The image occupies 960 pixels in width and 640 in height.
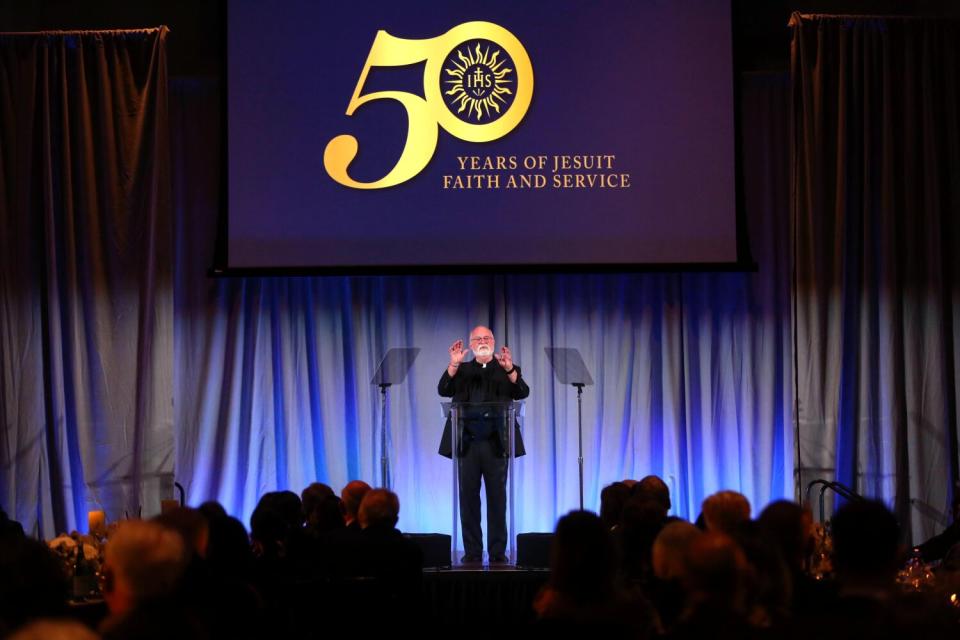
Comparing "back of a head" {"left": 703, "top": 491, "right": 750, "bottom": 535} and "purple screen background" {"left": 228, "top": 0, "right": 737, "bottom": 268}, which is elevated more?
"purple screen background" {"left": 228, "top": 0, "right": 737, "bottom": 268}

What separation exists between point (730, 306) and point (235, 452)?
3745 mm

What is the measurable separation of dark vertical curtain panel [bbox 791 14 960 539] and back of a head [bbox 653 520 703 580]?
195 inches

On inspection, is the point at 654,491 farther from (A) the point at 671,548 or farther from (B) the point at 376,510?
(A) the point at 671,548

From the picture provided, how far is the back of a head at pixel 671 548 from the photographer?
2.92 metres

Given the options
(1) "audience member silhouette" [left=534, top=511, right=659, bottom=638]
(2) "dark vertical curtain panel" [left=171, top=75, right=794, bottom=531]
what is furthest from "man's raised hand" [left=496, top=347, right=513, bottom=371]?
(1) "audience member silhouette" [left=534, top=511, right=659, bottom=638]

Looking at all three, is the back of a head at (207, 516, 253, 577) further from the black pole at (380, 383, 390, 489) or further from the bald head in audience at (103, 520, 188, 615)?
the black pole at (380, 383, 390, 489)

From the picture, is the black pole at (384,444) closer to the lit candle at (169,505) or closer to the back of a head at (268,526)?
the lit candle at (169,505)

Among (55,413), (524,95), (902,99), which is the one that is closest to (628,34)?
(524,95)

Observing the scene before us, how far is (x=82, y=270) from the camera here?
8062 mm

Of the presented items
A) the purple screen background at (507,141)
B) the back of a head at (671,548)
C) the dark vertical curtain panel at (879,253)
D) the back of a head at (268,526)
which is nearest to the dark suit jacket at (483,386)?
the purple screen background at (507,141)

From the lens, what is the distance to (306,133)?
793 centimetres

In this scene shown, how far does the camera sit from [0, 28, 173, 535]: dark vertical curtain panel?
787cm

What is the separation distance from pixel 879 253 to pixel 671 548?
5506mm

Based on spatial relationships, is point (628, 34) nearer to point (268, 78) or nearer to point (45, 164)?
point (268, 78)
